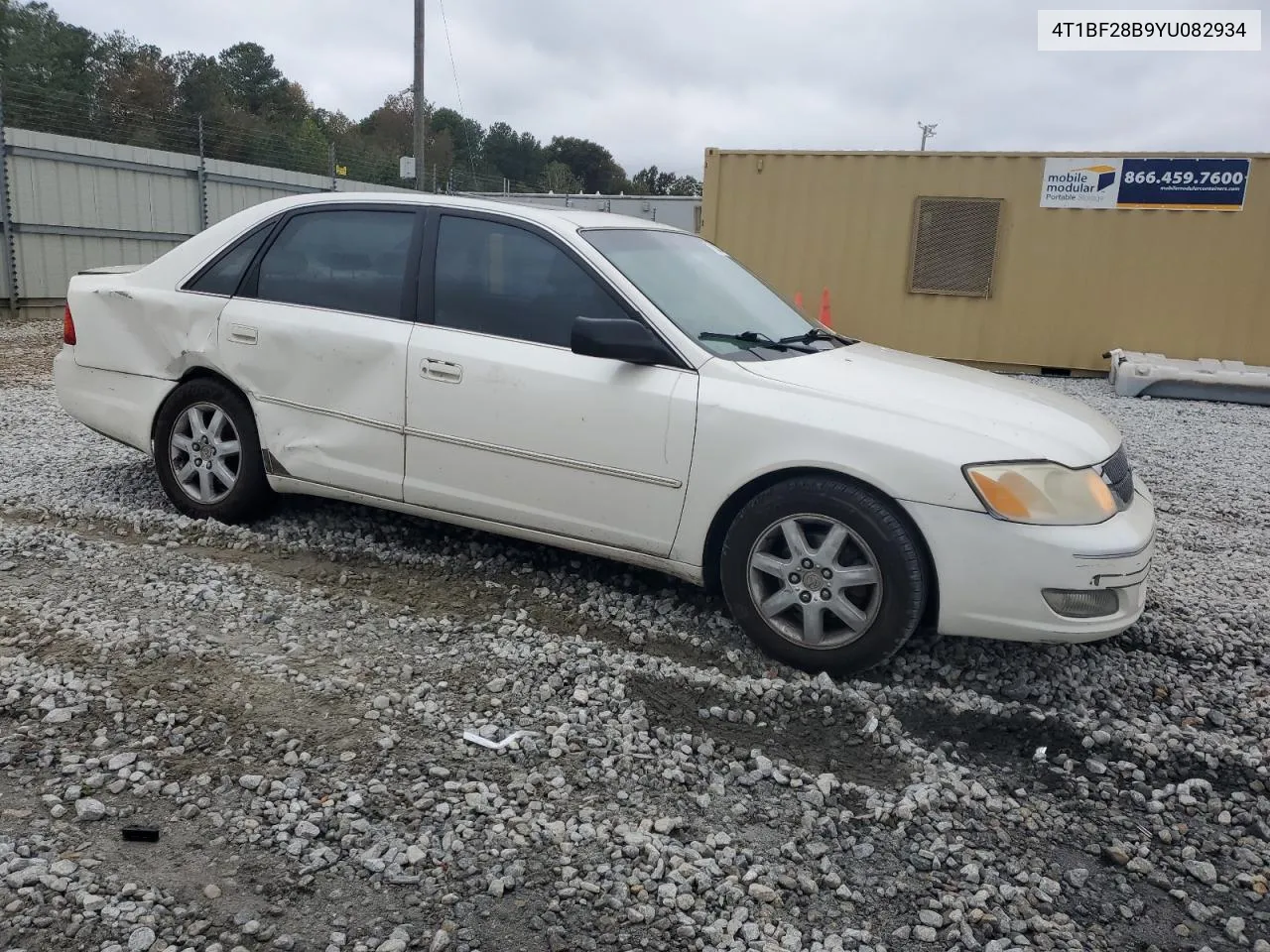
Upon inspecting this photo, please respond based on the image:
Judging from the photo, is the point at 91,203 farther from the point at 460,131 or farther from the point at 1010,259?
the point at 460,131

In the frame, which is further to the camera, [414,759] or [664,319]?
[664,319]

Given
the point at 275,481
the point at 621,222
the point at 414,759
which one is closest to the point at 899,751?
the point at 414,759

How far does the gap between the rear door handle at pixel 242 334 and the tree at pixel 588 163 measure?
73175 mm

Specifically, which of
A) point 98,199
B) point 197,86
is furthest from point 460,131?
point 98,199

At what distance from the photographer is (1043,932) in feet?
7.90

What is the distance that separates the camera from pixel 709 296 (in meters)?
4.40

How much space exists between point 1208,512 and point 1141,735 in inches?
140

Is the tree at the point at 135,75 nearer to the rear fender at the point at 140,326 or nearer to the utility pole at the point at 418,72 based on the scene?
the utility pole at the point at 418,72

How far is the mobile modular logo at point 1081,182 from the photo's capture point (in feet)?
40.5

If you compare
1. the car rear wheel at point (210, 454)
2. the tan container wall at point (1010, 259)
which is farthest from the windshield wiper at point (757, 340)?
the tan container wall at point (1010, 259)

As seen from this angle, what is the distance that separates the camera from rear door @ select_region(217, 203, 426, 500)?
4410 mm

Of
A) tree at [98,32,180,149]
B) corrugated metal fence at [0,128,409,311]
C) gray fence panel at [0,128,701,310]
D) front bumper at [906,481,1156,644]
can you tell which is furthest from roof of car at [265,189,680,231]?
tree at [98,32,180,149]

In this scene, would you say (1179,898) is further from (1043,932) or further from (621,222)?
(621,222)

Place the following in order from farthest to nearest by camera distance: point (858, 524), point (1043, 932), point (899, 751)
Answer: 1. point (858, 524)
2. point (899, 751)
3. point (1043, 932)
